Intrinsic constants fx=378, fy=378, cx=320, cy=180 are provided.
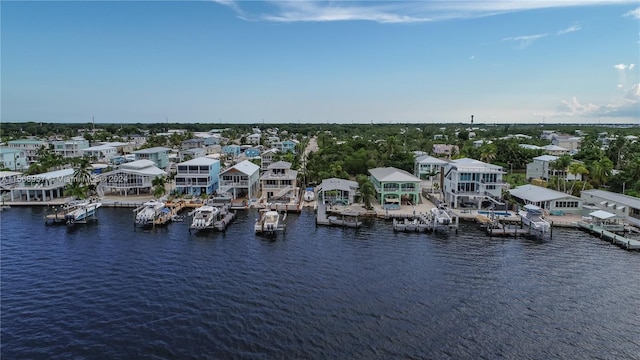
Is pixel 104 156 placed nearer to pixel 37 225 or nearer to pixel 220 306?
pixel 37 225

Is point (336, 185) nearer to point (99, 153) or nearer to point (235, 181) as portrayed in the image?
point (235, 181)

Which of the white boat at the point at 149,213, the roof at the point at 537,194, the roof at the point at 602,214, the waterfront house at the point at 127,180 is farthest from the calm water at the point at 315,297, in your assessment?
the waterfront house at the point at 127,180

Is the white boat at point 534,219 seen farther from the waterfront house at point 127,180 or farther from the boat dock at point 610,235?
the waterfront house at point 127,180

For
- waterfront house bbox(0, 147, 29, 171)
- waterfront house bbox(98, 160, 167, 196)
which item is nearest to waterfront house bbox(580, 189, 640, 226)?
waterfront house bbox(98, 160, 167, 196)

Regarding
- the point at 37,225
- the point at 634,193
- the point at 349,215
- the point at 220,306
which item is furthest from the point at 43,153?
the point at 634,193

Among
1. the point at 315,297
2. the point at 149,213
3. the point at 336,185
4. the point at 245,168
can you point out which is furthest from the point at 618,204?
the point at 149,213
